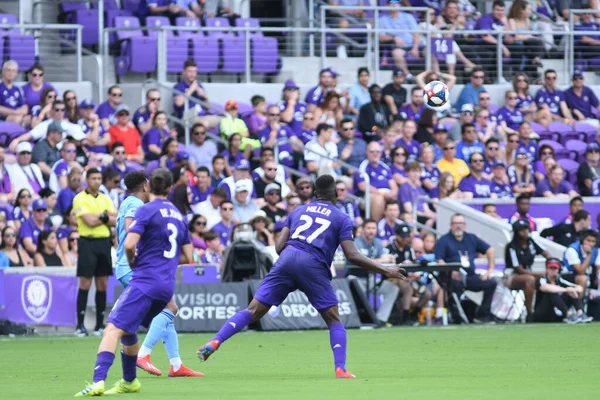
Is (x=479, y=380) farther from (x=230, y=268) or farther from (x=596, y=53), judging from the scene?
(x=596, y=53)

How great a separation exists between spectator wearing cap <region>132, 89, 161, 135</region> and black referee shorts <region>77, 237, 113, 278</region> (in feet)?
18.8

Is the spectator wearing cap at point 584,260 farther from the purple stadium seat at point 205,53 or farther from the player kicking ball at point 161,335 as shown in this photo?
the player kicking ball at point 161,335

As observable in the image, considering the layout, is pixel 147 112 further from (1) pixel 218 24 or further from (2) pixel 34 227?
(2) pixel 34 227

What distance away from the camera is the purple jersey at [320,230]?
1198 cm

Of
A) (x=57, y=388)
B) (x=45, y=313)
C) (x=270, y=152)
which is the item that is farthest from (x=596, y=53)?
(x=57, y=388)

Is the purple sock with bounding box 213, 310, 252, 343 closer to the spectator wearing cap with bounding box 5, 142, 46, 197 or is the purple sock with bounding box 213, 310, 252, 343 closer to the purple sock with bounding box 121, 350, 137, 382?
the purple sock with bounding box 121, 350, 137, 382

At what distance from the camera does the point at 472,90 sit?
28.4 metres

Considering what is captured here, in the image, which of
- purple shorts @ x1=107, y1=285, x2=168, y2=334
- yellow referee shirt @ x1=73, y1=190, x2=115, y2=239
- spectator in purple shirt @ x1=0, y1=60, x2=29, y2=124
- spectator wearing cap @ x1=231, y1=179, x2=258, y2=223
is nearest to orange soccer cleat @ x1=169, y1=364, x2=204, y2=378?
purple shorts @ x1=107, y1=285, x2=168, y2=334

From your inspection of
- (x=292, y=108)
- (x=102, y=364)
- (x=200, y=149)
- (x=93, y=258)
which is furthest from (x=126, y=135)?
(x=102, y=364)

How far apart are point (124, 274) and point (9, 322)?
22.7ft

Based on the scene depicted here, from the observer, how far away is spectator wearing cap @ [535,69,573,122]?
28938mm

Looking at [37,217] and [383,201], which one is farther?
[383,201]

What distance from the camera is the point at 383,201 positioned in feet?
78.0

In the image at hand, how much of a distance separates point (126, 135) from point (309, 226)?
11.9 m
